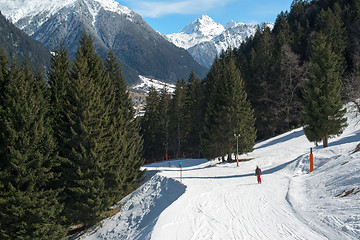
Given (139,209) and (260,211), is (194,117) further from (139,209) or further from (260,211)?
(260,211)

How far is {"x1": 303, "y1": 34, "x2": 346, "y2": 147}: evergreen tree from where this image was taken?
24.2 metres

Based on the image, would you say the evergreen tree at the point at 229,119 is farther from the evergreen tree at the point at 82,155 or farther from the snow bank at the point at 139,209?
the evergreen tree at the point at 82,155

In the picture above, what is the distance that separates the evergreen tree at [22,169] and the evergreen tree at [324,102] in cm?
2293

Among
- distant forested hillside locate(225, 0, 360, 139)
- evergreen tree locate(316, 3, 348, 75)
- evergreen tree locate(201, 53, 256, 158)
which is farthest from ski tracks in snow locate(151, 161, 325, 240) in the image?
evergreen tree locate(316, 3, 348, 75)

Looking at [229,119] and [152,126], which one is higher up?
[152,126]

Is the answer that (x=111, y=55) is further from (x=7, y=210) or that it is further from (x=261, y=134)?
(x=261, y=134)

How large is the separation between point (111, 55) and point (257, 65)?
34.1 m

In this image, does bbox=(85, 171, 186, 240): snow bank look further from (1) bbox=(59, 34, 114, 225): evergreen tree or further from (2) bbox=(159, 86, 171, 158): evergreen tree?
(2) bbox=(159, 86, 171, 158): evergreen tree

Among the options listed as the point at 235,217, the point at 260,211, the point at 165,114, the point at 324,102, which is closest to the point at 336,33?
the point at 324,102

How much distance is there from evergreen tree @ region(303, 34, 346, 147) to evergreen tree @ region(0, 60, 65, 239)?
903 inches

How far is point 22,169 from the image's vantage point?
14.8 metres

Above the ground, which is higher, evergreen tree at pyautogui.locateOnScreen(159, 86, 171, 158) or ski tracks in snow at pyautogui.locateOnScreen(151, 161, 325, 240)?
evergreen tree at pyautogui.locateOnScreen(159, 86, 171, 158)

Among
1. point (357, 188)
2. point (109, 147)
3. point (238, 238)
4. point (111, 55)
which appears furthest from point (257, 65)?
point (238, 238)

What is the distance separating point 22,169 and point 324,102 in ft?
81.5
